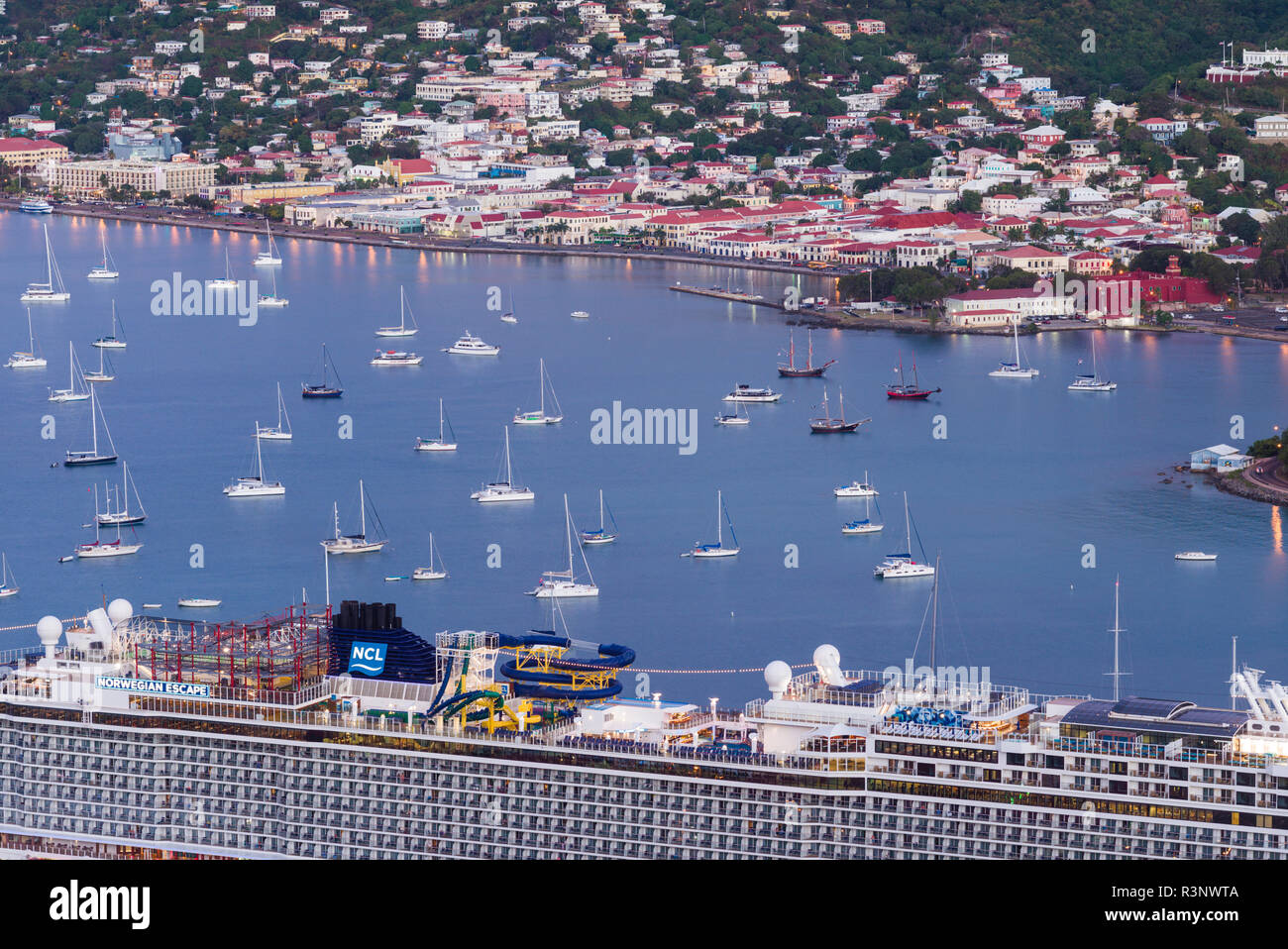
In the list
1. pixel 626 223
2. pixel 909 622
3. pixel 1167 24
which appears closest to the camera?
pixel 909 622

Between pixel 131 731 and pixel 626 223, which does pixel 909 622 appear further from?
pixel 626 223

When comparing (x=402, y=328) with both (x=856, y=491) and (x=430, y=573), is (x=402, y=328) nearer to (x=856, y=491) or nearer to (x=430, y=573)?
(x=856, y=491)

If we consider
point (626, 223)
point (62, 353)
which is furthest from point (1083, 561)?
point (626, 223)

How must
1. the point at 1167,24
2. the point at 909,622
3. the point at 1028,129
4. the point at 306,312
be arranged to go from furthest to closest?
the point at 1167,24 < the point at 1028,129 < the point at 306,312 < the point at 909,622

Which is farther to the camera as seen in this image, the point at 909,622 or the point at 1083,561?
the point at 1083,561

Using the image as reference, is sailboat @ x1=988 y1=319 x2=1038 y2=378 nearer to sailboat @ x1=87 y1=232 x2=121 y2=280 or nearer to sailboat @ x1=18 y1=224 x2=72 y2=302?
sailboat @ x1=18 y1=224 x2=72 y2=302

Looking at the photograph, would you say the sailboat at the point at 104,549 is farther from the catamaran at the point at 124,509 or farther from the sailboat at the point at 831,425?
the sailboat at the point at 831,425
